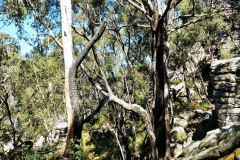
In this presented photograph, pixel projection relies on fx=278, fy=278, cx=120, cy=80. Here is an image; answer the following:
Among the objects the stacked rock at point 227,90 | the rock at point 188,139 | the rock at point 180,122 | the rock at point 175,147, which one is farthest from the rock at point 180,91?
the stacked rock at point 227,90

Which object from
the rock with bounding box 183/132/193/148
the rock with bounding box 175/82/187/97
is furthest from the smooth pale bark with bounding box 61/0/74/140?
the rock with bounding box 175/82/187/97

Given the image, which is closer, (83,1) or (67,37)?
→ (67,37)

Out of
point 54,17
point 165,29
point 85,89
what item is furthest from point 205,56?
point 165,29

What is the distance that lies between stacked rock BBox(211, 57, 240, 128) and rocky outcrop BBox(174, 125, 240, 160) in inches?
292

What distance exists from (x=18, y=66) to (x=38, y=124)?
18.0 ft

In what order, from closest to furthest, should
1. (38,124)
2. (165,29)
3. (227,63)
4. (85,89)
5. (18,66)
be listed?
(165,29), (227,63), (18,66), (38,124), (85,89)

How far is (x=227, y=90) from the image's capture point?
16750 mm

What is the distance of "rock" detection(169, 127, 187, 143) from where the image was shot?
1936cm

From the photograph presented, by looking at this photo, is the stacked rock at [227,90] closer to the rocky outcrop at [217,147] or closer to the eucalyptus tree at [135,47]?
the eucalyptus tree at [135,47]

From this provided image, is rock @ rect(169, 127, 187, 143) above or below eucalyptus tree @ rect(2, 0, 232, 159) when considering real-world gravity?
below

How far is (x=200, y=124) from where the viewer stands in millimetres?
18922

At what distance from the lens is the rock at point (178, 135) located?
19359 millimetres

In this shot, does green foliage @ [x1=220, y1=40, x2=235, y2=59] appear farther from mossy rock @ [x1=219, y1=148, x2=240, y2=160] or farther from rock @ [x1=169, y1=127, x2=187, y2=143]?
mossy rock @ [x1=219, y1=148, x2=240, y2=160]

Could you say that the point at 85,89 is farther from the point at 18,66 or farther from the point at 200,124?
the point at 200,124
